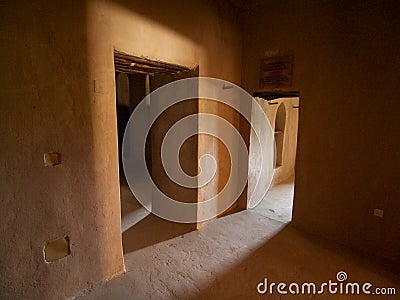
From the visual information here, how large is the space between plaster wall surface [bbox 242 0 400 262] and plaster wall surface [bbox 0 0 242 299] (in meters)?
1.71

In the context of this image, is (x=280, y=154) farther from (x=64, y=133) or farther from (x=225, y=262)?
(x=64, y=133)

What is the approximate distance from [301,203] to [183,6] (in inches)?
108

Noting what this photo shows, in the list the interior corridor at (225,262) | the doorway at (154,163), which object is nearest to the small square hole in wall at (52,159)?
the doorway at (154,163)

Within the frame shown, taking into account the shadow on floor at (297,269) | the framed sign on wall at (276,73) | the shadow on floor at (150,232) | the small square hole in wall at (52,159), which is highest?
the framed sign on wall at (276,73)

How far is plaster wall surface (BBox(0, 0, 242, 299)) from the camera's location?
147 cm

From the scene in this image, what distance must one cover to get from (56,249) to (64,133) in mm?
871

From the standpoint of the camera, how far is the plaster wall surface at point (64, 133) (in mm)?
1469

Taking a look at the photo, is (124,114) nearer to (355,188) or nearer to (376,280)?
(355,188)

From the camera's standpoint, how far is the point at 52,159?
65.0 inches

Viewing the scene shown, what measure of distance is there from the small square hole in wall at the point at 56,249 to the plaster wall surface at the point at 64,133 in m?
0.03

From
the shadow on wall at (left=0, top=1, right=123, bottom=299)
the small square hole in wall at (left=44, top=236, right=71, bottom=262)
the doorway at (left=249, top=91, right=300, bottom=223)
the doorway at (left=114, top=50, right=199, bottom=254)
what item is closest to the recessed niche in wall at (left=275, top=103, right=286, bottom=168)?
the doorway at (left=249, top=91, right=300, bottom=223)

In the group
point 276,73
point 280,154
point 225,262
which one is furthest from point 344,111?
point 280,154

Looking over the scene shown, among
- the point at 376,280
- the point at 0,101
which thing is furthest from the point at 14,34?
the point at 376,280

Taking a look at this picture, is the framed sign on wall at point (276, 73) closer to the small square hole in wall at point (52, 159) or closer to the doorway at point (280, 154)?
the doorway at point (280, 154)
